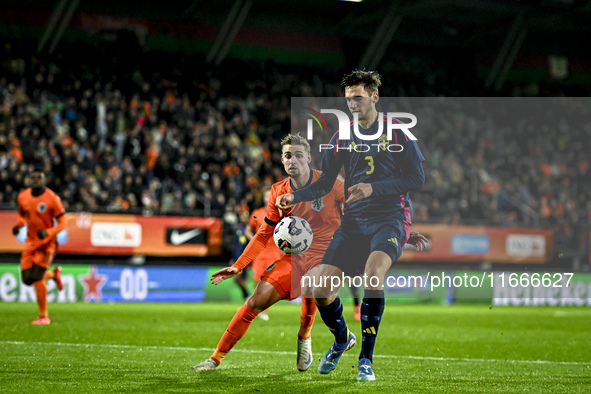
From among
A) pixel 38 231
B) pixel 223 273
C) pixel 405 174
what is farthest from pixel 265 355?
pixel 38 231

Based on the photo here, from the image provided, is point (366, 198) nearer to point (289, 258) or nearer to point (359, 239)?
point (359, 239)

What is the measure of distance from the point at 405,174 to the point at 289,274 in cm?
131

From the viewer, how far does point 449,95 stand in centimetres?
3081

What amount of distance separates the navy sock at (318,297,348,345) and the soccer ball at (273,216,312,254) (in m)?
0.54

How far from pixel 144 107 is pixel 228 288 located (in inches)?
235

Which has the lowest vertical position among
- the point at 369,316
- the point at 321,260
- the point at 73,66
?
the point at 369,316

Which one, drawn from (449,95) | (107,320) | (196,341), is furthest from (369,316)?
(449,95)

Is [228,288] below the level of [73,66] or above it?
below

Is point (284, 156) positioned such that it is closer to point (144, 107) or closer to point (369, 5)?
point (144, 107)

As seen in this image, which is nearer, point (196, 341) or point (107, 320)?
point (196, 341)

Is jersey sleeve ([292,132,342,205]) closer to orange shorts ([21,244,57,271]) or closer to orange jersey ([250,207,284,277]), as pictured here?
orange jersey ([250,207,284,277])

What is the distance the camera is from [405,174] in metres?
6.64

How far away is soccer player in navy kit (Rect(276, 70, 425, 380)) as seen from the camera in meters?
6.48

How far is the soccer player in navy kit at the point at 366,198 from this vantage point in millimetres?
6480
